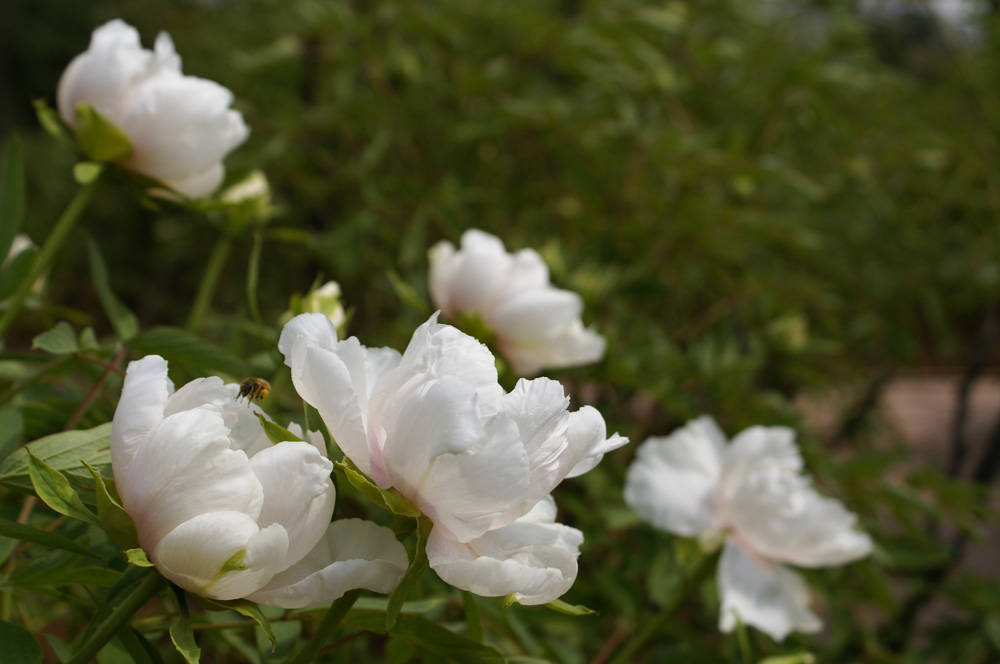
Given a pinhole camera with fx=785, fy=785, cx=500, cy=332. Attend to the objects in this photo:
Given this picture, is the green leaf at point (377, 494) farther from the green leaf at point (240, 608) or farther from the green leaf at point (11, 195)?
the green leaf at point (11, 195)

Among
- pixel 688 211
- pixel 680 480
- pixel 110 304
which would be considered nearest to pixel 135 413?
pixel 110 304

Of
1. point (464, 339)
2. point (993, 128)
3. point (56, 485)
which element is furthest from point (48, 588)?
point (993, 128)

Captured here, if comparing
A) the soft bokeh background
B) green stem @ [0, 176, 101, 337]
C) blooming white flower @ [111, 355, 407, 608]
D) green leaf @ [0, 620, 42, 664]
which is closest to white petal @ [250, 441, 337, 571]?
blooming white flower @ [111, 355, 407, 608]

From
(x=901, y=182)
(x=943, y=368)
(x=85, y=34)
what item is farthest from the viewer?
(x=85, y=34)

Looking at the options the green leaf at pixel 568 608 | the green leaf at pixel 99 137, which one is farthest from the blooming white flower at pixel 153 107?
the green leaf at pixel 568 608

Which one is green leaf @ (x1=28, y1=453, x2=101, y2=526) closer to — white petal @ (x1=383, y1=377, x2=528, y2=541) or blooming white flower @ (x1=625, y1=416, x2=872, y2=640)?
white petal @ (x1=383, y1=377, x2=528, y2=541)

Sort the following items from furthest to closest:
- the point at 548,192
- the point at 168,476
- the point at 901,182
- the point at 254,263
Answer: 1. the point at 901,182
2. the point at 548,192
3. the point at 254,263
4. the point at 168,476

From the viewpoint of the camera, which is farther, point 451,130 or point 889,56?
point 889,56

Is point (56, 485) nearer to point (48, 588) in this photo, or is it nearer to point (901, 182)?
point (48, 588)
